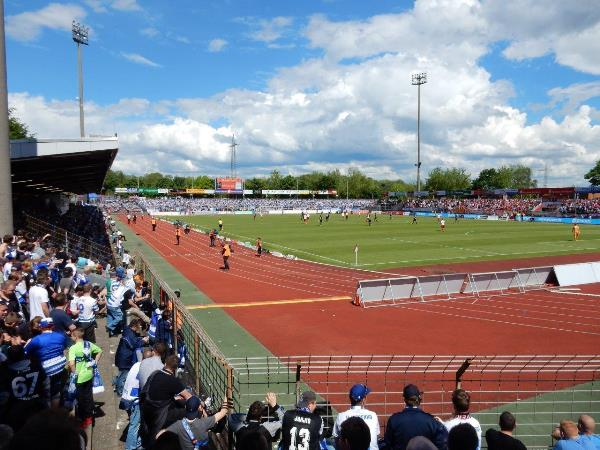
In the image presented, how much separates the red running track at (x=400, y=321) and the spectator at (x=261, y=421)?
25.4 feet

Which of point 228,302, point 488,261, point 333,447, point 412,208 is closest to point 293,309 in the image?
point 228,302

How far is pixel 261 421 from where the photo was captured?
16.9 ft

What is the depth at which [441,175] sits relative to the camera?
17338 cm

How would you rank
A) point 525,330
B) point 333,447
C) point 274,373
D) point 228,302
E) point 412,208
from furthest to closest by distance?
point 412,208, point 228,302, point 525,330, point 274,373, point 333,447

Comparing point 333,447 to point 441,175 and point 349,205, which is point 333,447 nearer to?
point 349,205

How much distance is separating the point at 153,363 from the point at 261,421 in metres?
2.02

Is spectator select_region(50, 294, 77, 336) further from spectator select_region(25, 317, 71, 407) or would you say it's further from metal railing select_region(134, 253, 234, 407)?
metal railing select_region(134, 253, 234, 407)

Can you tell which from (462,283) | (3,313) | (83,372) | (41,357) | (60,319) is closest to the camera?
(41,357)

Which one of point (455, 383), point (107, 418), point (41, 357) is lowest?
point (455, 383)

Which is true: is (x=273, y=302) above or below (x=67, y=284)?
below

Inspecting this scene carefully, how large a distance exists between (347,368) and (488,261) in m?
22.2

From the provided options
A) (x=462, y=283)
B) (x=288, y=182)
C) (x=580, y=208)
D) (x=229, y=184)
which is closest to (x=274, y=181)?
(x=288, y=182)

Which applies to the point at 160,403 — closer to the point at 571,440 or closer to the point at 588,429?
the point at 571,440

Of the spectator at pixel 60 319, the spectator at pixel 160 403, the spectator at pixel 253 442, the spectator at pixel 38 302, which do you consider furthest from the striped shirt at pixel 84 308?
the spectator at pixel 253 442
